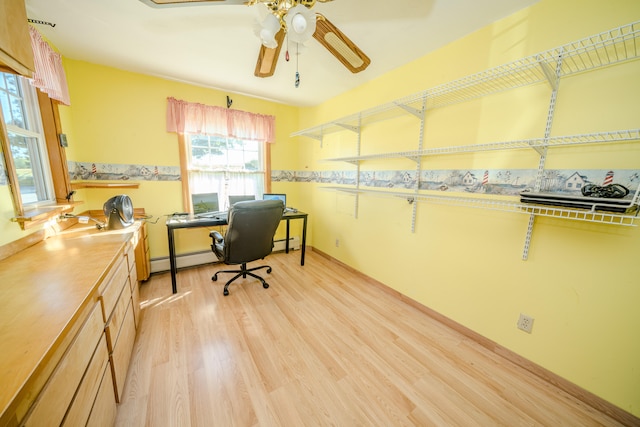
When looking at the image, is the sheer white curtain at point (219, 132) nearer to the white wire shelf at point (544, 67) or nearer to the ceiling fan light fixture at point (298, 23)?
the white wire shelf at point (544, 67)

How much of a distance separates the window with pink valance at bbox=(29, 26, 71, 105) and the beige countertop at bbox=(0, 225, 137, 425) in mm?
1109

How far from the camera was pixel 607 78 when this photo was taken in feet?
3.79

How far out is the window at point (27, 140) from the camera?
5.03 ft

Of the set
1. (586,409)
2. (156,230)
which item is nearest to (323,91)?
(156,230)

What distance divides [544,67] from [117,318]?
2.69 meters

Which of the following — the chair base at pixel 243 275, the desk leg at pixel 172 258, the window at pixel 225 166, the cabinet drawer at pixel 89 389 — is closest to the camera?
the cabinet drawer at pixel 89 389

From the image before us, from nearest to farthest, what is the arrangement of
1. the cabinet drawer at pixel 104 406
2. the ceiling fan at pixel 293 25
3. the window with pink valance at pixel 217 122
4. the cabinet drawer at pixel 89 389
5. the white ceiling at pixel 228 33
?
the cabinet drawer at pixel 89 389, the cabinet drawer at pixel 104 406, the ceiling fan at pixel 293 25, the white ceiling at pixel 228 33, the window with pink valance at pixel 217 122

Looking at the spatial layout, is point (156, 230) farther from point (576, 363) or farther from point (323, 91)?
point (576, 363)

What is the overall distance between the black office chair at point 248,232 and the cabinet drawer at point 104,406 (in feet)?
3.85

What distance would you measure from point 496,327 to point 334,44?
2470 millimetres

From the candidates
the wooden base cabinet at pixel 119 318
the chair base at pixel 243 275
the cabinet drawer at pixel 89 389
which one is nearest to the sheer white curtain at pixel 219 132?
the chair base at pixel 243 275

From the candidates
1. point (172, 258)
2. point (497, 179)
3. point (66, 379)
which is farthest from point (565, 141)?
point (172, 258)

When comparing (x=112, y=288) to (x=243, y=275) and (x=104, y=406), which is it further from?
(x=243, y=275)

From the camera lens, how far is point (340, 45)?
5.67 feet
